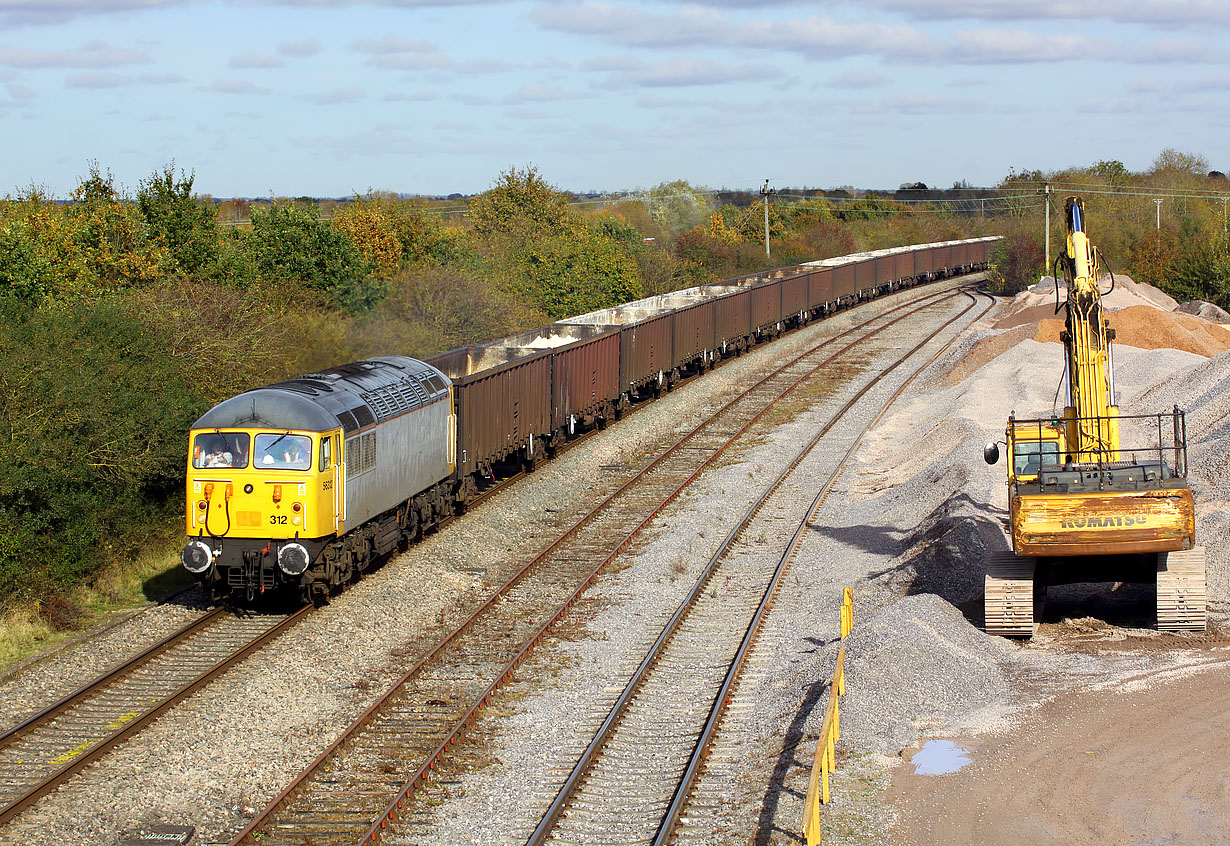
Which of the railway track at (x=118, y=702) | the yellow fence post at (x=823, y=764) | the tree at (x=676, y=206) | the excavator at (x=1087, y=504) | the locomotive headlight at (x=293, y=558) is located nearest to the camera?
the yellow fence post at (x=823, y=764)

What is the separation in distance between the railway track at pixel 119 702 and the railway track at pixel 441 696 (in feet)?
7.54

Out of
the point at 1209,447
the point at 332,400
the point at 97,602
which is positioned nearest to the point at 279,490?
the point at 332,400

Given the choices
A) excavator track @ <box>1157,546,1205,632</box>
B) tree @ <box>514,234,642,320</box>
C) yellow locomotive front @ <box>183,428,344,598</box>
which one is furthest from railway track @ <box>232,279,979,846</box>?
tree @ <box>514,234,642,320</box>

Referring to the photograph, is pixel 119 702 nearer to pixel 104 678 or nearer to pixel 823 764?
pixel 104 678

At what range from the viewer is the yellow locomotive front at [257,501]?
1570 cm

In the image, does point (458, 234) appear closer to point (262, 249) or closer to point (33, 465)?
point (262, 249)

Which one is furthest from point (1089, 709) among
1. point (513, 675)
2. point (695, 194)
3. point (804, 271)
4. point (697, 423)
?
point (695, 194)

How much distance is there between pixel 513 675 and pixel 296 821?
4121mm

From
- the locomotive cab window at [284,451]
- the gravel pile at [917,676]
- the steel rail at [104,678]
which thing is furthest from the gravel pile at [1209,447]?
the steel rail at [104,678]

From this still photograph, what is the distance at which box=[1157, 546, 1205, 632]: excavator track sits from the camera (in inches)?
551

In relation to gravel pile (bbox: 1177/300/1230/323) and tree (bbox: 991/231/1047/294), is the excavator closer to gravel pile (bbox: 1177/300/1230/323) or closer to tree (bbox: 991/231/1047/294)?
gravel pile (bbox: 1177/300/1230/323)

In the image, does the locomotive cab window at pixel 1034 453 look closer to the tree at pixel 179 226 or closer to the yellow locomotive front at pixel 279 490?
the yellow locomotive front at pixel 279 490

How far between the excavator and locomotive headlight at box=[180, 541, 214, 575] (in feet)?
33.2

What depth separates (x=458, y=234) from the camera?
56.4 metres
